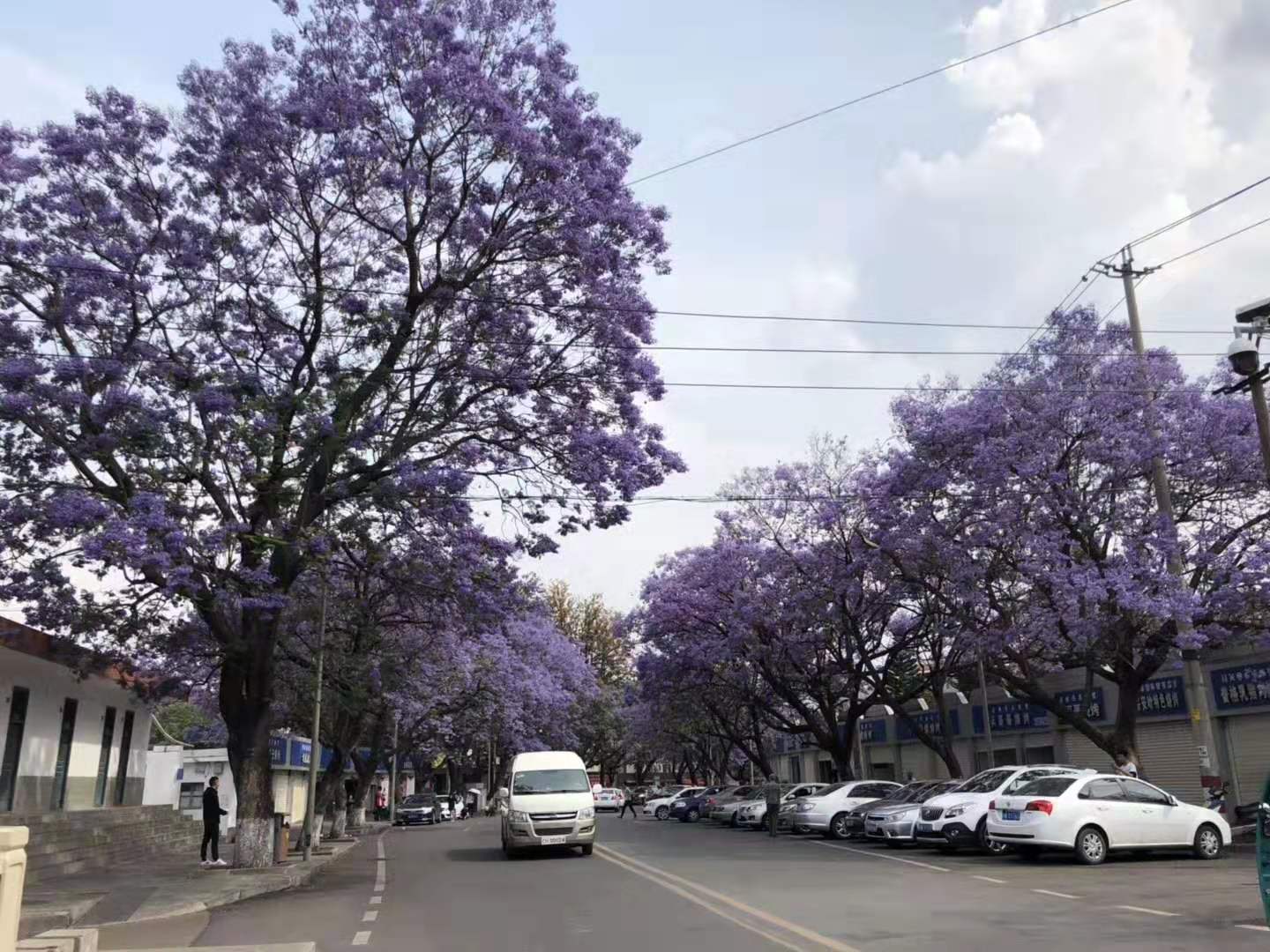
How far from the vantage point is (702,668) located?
3644 cm

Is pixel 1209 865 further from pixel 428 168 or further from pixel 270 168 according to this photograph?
pixel 270 168

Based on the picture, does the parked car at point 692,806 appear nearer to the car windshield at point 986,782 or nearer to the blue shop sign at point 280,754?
Result: the blue shop sign at point 280,754

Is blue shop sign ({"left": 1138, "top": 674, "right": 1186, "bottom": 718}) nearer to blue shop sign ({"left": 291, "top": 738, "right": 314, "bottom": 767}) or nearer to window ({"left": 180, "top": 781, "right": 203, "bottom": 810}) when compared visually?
blue shop sign ({"left": 291, "top": 738, "right": 314, "bottom": 767})

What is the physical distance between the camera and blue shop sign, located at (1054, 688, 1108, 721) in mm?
29825

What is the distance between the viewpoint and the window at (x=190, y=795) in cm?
3862

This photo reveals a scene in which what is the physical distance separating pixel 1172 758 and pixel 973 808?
11.9 meters

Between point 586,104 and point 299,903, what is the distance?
43.9 feet

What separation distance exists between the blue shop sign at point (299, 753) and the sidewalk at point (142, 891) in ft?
70.0

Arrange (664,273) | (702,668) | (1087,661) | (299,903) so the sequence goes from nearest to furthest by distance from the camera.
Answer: (299,903) → (664,273) → (1087,661) → (702,668)

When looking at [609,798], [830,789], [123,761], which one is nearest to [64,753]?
[123,761]

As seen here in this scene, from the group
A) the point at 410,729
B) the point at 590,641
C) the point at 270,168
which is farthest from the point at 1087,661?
the point at 590,641

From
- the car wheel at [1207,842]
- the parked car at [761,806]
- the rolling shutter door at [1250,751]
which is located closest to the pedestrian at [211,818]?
the parked car at [761,806]

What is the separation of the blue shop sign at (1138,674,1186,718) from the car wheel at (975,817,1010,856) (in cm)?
956

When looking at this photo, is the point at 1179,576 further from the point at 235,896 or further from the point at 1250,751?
the point at 235,896
